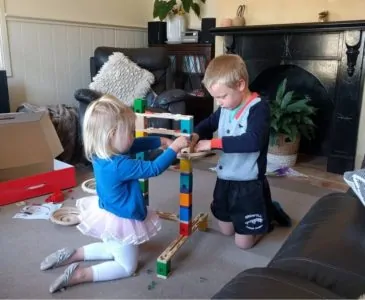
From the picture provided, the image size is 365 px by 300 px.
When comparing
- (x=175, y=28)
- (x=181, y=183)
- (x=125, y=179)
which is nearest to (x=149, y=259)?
(x=181, y=183)

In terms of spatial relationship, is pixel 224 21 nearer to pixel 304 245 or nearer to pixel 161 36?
pixel 161 36

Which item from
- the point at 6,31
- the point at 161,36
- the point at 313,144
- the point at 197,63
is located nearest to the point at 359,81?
the point at 313,144

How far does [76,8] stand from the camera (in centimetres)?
340

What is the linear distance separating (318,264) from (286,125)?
2208mm

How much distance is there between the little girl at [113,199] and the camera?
1341 millimetres

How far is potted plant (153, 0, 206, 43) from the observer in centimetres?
378

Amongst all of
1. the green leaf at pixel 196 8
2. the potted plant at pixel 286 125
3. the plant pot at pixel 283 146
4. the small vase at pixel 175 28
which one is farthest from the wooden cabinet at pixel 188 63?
the plant pot at pixel 283 146

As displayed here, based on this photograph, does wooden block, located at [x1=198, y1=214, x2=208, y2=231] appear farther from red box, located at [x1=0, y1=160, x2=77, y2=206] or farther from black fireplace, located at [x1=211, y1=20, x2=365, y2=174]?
black fireplace, located at [x1=211, y1=20, x2=365, y2=174]

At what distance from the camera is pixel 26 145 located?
2.47m

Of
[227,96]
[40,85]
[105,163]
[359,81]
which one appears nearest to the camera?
[105,163]

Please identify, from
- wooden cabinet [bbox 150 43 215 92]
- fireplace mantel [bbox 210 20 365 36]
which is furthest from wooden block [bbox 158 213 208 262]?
wooden cabinet [bbox 150 43 215 92]

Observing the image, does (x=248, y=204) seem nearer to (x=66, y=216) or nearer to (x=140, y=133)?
(x=140, y=133)

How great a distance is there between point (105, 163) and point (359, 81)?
2211 millimetres

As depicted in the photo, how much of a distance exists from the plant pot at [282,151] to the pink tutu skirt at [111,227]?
1.82 meters
